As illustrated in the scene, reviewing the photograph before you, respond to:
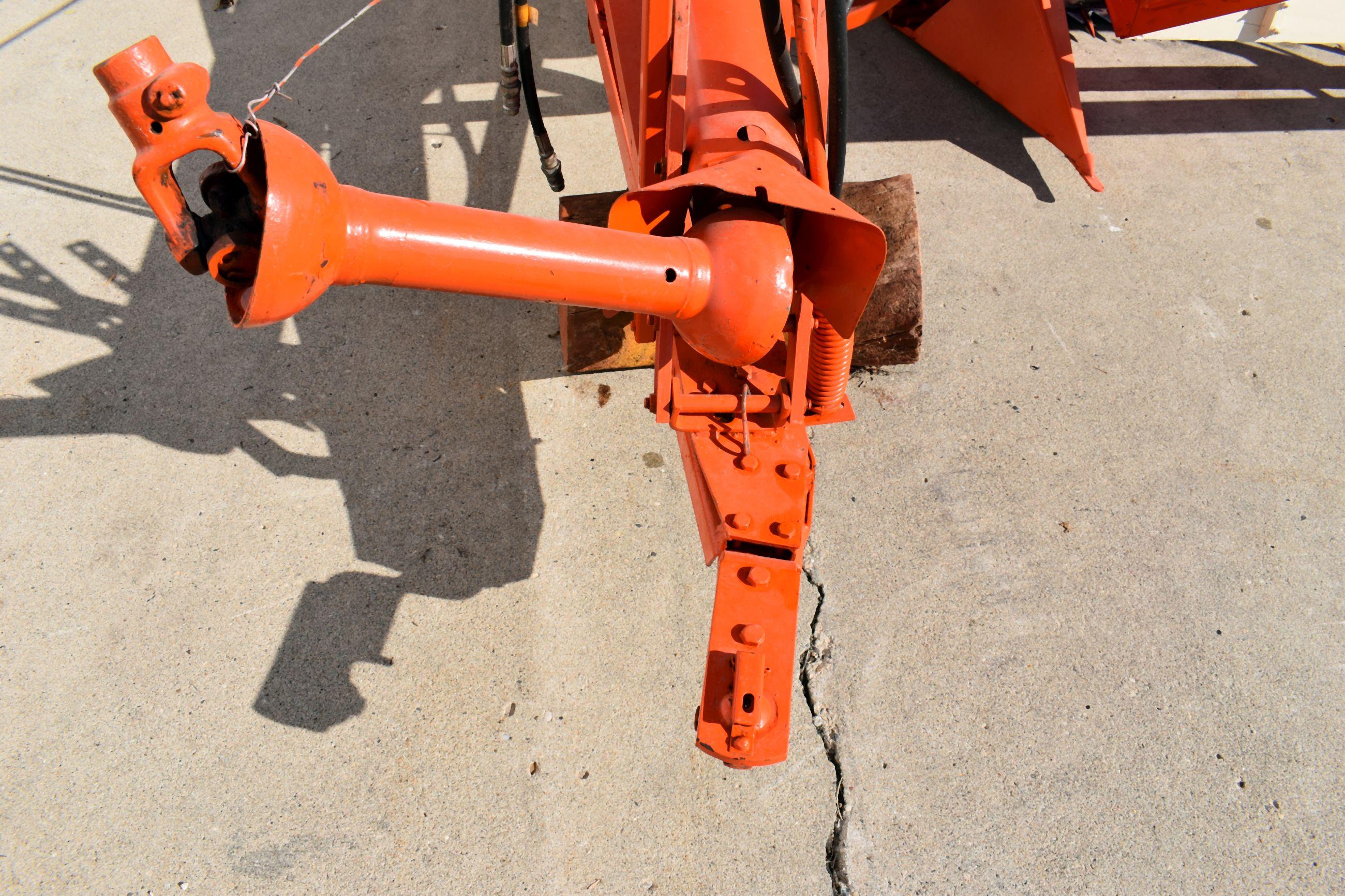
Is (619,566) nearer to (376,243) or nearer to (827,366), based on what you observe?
(827,366)

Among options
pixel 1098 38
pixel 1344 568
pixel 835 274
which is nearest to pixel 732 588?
pixel 835 274

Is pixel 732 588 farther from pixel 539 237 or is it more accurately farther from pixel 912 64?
pixel 912 64

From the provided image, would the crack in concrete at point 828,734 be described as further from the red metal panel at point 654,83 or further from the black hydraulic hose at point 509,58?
the black hydraulic hose at point 509,58

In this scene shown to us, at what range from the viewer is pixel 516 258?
4.57 feet

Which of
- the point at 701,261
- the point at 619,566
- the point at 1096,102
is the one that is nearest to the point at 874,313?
the point at 619,566

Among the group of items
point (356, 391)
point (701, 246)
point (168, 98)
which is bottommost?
point (356, 391)

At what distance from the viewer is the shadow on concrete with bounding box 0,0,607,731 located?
2781 mm

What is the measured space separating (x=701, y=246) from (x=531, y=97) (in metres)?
1.67

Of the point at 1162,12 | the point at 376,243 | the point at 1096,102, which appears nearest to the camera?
the point at 376,243

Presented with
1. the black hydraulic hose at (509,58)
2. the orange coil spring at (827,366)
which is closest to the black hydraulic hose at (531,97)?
the black hydraulic hose at (509,58)

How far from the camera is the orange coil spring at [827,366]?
2.14 m

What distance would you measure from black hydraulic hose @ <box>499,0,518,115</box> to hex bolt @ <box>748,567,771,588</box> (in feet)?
6.47

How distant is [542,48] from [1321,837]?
4734 mm

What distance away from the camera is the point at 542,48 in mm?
4238
